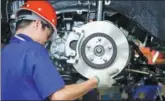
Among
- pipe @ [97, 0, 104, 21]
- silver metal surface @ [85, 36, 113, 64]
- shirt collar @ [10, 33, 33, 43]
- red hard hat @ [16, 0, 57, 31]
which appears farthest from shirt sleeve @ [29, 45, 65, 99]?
pipe @ [97, 0, 104, 21]

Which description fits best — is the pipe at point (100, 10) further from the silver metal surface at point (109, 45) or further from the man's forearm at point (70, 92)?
the man's forearm at point (70, 92)

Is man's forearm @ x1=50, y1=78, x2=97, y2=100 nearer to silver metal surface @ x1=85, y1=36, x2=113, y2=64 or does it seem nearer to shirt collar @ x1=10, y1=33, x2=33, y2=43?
shirt collar @ x1=10, y1=33, x2=33, y2=43

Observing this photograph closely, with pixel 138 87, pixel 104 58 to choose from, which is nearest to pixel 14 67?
pixel 104 58

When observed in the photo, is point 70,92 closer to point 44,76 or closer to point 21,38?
point 44,76

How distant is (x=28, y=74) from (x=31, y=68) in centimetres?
3

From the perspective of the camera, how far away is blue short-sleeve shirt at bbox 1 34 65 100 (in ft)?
5.82

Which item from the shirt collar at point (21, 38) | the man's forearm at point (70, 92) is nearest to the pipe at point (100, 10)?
the man's forearm at point (70, 92)

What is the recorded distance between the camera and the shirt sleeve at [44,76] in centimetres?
177

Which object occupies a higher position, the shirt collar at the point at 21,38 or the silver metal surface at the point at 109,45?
the shirt collar at the point at 21,38

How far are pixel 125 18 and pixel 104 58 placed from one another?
0.63 metres

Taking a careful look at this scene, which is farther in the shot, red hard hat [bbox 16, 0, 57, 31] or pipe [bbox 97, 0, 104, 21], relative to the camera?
pipe [bbox 97, 0, 104, 21]

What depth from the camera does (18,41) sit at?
1887 mm

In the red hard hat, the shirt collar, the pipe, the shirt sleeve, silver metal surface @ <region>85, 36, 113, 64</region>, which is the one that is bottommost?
silver metal surface @ <region>85, 36, 113, 64</region>

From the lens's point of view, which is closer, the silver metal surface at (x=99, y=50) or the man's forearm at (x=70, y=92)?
the man's forearm at (x=70, y=92)
